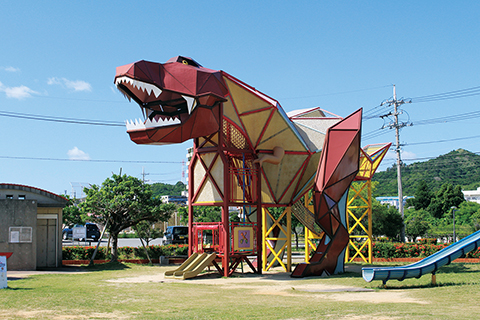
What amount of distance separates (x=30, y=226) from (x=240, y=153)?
11327 mm

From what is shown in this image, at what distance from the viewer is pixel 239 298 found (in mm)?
14484

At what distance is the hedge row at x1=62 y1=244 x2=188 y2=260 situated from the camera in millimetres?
29203

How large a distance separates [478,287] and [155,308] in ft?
32.4

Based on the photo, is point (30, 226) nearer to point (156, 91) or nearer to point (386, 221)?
point (156, 91)

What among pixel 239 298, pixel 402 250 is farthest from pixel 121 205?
pixel 402 250

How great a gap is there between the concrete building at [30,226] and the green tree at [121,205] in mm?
2082

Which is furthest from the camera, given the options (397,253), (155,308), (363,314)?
(397,253)

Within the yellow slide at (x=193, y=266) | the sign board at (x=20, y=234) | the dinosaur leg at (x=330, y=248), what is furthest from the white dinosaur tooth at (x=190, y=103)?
the sign board at (x=20, y=234)

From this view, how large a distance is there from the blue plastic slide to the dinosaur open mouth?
30.8ft

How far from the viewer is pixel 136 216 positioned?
28609mm

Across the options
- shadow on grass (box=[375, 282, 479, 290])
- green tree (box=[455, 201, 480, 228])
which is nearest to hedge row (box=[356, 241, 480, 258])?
shadow on grass (box=[375, 282, 479, 290])

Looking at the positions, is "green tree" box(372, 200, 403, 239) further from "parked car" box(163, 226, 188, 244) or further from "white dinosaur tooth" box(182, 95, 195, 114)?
"white dinosaur tooth" box(182, 95, 195, 114)

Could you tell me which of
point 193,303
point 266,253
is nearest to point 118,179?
point 266,253

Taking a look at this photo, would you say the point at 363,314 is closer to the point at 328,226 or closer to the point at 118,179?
the point at 328,226
